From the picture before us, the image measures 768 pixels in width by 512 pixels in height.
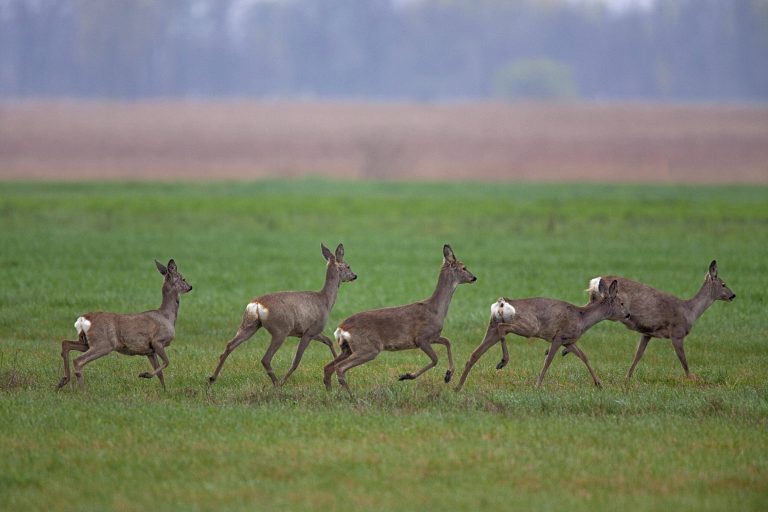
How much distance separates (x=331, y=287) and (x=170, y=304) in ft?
6.00

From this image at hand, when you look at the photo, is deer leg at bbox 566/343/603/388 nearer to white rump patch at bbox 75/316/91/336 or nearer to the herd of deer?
the herd of deer

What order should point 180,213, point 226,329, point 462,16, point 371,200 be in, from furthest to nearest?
point 462,16 < point 371,200 < point 180,213 < point 226,329

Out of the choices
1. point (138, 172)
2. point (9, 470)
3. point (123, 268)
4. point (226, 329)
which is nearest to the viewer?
point (9, 470)

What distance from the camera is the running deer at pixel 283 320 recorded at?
12820 millimetres

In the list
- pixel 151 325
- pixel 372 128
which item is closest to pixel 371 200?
pixel 151 325

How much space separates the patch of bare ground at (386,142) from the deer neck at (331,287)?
53006 millimetres

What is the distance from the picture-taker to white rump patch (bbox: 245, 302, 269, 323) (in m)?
12.8

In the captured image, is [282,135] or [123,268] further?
[282,135]

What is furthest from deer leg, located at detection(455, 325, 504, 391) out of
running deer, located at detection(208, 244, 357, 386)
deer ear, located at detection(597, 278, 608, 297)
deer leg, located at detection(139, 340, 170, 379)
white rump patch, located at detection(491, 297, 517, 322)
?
deer leg, located at detection(139, 340, 170, 379)

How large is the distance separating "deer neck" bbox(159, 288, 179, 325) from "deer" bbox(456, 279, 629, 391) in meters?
3.27

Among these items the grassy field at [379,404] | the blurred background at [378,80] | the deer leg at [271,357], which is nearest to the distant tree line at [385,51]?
the blurred background at [378,80]

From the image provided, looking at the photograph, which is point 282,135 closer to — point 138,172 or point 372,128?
point 372,128

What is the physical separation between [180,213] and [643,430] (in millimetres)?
28305

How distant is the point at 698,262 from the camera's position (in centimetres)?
2455
